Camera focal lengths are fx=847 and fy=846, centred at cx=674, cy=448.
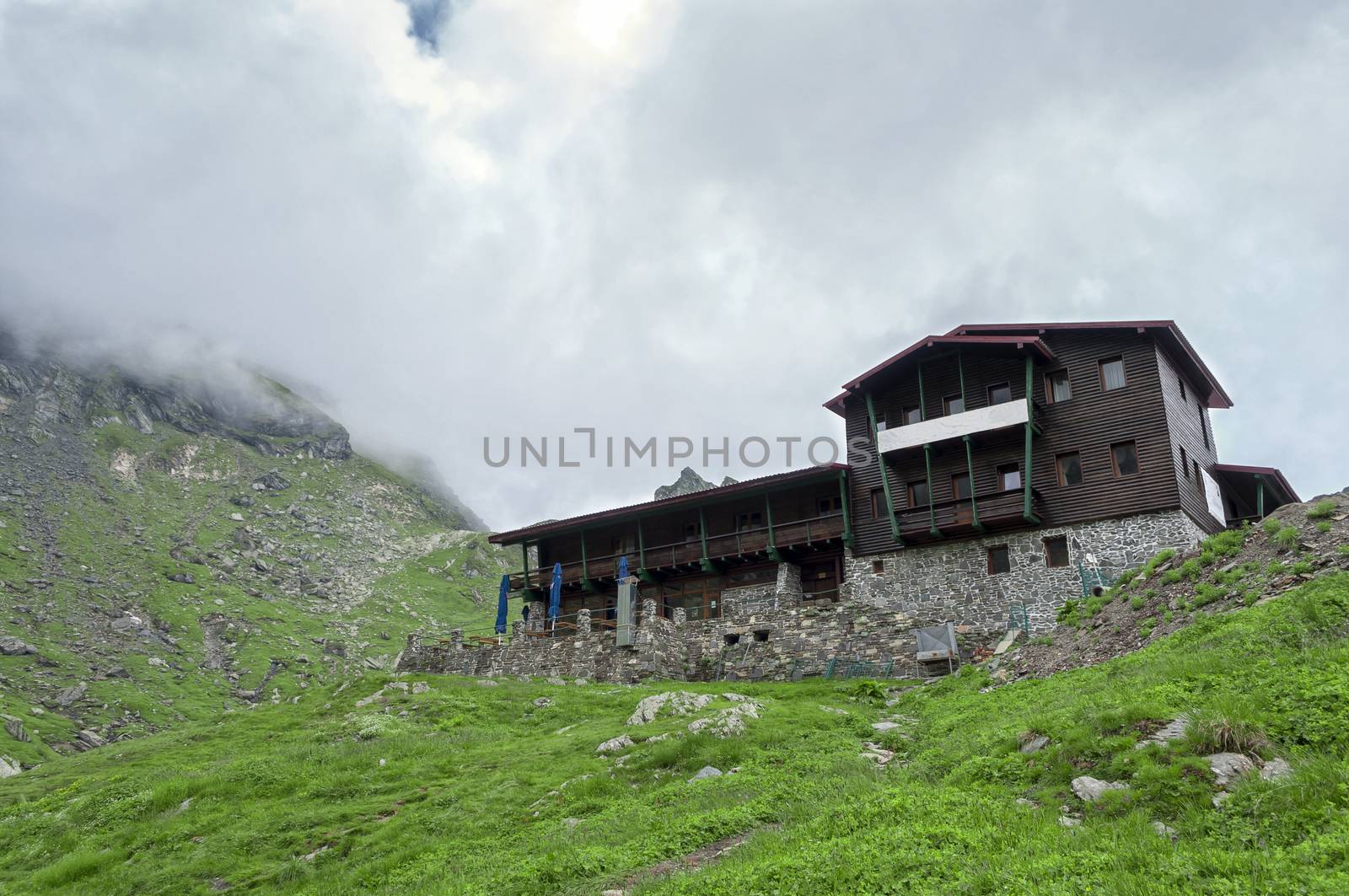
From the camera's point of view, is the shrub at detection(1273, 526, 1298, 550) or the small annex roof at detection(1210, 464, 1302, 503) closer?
the shrub at detection(1273, 526, 1298, 550)

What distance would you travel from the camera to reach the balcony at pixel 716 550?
37438mm

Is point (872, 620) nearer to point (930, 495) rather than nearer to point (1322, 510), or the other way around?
point (930, 495)

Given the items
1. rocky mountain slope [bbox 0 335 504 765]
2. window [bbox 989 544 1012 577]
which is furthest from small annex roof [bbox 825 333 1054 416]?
rocky mountain slope [bbox 0 335 504 765]

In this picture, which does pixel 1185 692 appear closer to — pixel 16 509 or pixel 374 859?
pixel 374 859

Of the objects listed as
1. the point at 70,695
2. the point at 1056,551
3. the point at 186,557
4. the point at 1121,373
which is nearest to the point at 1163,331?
the point at 1121,373

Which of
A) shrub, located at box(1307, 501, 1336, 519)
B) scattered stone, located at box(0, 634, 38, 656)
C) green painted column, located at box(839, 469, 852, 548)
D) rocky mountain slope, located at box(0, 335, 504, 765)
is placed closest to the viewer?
shrub, located at box(1307, 501, 1336, 519)

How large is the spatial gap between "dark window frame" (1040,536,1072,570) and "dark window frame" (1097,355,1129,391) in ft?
20.0

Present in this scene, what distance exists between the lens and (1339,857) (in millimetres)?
6512

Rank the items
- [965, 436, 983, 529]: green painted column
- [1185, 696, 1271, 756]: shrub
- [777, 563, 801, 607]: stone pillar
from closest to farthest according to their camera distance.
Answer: [1185, 696, 1271, 756]: shrub, [965, 436, 983, 529]: green painted column, [777, 563, 801, 607]: stone pillar

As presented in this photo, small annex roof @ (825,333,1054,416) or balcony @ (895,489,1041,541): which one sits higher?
small annex roof @ (825,333,1054,416)

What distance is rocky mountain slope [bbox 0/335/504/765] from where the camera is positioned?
52.4 metres

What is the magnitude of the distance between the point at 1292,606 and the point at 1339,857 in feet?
25.8

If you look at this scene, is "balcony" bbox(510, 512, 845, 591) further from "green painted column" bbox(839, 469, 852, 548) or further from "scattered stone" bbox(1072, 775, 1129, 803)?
"scattered stone" bbox(1072, 775, 1129, 803)

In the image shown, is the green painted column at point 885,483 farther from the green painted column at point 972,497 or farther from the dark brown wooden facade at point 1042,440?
the green painted column at point 972,497
